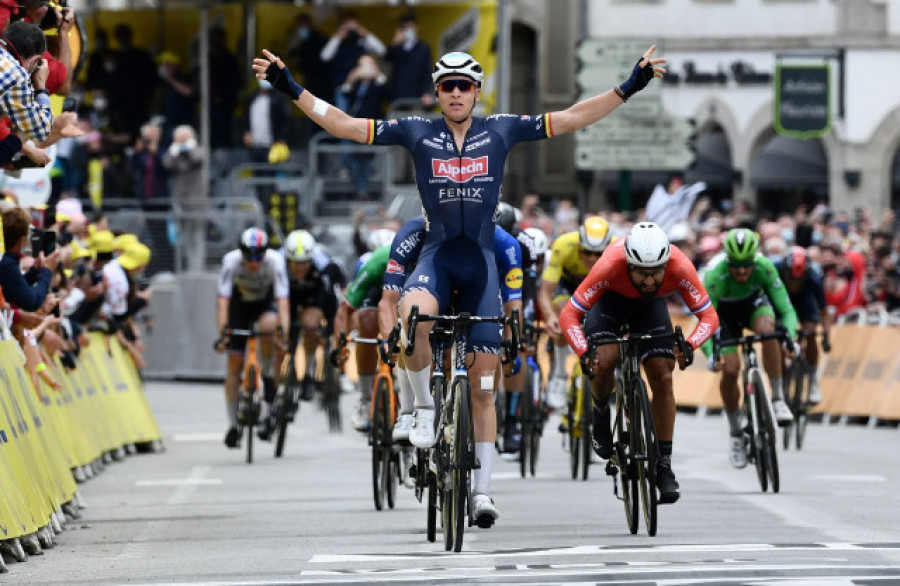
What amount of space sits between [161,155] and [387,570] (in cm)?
2164

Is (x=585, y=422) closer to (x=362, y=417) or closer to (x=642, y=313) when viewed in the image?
(x=362, y=417)

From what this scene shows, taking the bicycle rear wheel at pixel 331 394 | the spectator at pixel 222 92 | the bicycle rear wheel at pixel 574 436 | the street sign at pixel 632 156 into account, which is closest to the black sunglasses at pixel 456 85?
the bicycle rear wheel at pixel 574 436

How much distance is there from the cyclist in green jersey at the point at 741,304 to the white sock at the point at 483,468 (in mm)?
5423

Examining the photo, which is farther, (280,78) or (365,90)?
(365,90)

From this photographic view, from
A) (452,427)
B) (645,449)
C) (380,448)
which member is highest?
(452,427)

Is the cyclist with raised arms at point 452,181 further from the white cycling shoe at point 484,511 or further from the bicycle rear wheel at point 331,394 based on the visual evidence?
the bicycle rear wheel at point 331,394

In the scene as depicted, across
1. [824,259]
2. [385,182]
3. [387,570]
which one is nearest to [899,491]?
[387,570]

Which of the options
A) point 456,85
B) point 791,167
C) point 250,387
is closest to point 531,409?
point 250,387

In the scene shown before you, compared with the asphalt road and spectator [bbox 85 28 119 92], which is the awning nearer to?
spectator [bbox 85 28 119 92]

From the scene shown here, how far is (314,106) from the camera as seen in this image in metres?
12.9

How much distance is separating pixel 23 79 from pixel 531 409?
668cm

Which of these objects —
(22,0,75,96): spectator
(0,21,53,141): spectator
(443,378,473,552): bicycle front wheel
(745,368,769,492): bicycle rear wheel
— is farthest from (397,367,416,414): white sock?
(745,368,769,492): bicycle rear wheel

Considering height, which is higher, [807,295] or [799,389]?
[807,295]

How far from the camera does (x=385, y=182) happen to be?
32688mm
